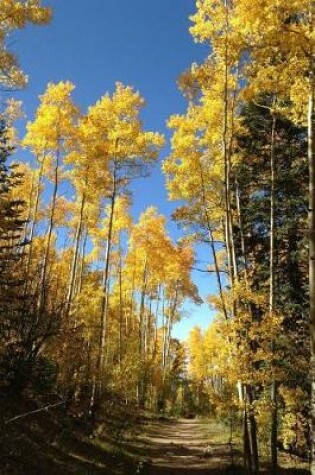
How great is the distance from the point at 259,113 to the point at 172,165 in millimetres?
4128

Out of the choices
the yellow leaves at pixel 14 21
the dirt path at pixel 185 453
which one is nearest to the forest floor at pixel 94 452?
the dirt path at pixel 185 453

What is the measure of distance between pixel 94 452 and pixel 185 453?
404 centimetres

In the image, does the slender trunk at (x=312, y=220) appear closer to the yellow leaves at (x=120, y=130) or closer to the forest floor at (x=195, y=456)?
the forest floor at (x=195, y=456)

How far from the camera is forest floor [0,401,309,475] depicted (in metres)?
7.89

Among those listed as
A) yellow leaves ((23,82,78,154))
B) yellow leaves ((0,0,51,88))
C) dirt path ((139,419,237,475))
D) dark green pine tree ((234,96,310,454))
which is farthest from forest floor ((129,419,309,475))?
yellow leaves ((23,82,78,154))

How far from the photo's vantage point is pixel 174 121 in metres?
12.0

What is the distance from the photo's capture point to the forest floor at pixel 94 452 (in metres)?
7.89

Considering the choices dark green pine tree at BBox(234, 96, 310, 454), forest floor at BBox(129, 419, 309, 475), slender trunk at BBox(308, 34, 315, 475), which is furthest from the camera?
dark green pine tree at BBox(234, 96, 310, 454)

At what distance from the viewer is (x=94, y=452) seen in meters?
10.5

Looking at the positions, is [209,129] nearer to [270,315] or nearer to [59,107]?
[270,315]

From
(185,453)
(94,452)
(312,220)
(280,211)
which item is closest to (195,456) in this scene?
(185,453)

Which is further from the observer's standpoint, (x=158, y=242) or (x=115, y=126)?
(x=158, y=242)

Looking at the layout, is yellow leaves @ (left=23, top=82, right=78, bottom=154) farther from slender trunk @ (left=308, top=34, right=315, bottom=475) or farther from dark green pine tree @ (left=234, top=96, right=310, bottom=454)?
slender trunk @ (left=308, top=34, right=315, bottom=475)

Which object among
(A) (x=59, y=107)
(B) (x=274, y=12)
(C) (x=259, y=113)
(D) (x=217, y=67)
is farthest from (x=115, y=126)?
(B) (x=274, y=12)
